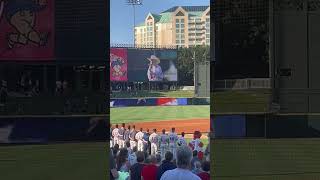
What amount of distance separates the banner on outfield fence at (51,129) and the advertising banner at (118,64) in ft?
1.37

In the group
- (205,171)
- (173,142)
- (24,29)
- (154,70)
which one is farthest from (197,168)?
(24,29)

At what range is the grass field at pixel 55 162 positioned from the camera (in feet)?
17.2

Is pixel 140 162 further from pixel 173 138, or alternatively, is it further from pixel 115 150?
pixel 173 138

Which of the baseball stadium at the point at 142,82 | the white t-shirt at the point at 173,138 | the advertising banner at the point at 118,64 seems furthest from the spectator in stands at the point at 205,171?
the advertising banner at the point at 118,64

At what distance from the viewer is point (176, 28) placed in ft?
19.0

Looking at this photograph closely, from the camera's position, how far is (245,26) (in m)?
5.66

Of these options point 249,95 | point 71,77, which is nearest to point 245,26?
point 249,95

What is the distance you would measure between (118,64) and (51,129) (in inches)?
34.1

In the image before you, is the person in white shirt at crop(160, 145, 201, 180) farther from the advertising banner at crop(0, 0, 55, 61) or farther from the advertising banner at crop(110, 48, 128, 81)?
the advertising banner at crop(0, 0, 55, 61)

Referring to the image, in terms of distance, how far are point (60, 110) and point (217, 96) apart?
4.87 feet

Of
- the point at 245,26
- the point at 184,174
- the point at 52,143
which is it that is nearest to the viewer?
the point at 184,174

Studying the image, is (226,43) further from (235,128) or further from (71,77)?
(71,77)

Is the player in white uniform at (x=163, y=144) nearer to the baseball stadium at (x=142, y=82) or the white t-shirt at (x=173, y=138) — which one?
the white t-shirt at (x=173, y=138)

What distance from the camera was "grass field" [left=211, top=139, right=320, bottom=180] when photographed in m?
5.52
